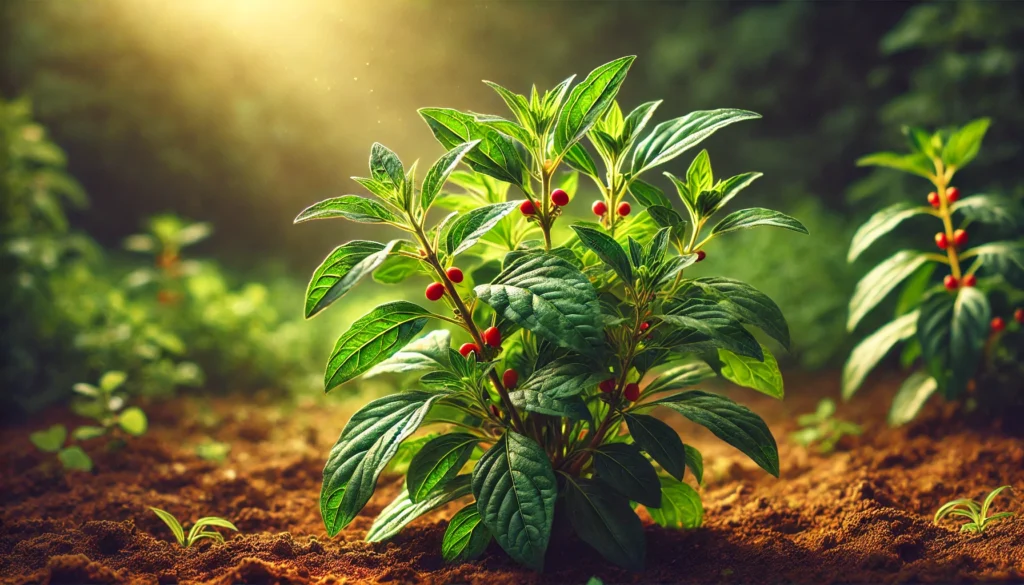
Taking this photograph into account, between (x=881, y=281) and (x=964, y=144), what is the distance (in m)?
0.43

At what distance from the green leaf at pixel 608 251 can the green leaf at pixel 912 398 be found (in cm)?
129

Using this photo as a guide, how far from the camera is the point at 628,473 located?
1.24 metres

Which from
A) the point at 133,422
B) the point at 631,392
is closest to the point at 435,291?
the point at 631,392

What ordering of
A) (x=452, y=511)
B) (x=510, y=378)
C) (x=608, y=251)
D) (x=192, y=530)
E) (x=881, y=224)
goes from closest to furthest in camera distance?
(x=608, y=251) → (x=510, y=378) → (x=192, y=530) → (x=452, y=511) → (x=881, y=224)

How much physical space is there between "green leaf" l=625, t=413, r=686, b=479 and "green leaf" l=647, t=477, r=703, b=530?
199mm

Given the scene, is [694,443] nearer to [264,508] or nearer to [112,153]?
[264,508]

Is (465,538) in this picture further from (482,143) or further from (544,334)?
(482,143)

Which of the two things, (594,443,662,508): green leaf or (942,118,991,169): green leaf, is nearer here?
(594,443,662,508): green leaf

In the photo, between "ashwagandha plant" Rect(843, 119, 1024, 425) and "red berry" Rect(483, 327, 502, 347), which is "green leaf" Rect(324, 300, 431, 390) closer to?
"red berry" Rect(483, 327, 502, 347)

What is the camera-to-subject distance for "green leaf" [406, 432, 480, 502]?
1.27 m

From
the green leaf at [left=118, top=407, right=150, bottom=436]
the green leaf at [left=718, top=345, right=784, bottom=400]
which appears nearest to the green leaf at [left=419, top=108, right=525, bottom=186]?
the green leaf at [left=718, top=345, right=784, bottom=400]

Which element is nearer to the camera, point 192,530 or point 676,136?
point 676,136

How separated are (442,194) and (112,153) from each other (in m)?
4.59

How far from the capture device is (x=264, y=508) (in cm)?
175
